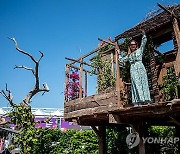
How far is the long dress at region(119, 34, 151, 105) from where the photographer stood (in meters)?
6.43

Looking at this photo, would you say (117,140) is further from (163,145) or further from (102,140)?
(102,140)

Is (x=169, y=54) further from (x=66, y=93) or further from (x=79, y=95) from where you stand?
(x=66, y=93)

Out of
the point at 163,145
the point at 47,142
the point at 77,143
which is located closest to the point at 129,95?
the point at 163,145

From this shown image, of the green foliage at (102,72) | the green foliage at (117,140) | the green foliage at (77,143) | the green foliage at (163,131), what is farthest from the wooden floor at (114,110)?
the green foliage at (77,143)

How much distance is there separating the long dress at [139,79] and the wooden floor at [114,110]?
43 centimetres

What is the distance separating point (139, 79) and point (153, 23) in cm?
217

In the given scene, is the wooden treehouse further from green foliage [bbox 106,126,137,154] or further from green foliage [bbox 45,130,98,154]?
green foliage [bbox 45,130,98,154]

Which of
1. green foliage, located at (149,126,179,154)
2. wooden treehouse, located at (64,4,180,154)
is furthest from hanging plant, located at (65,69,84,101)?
green foliage, located at (149,126,179,154)

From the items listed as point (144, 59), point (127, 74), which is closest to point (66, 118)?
point (127, 74)

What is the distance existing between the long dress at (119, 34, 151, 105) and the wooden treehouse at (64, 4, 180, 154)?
368mm

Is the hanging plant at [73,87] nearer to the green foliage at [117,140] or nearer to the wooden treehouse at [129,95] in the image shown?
the wooden treehouse at [129,95]

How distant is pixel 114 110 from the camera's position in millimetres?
6562

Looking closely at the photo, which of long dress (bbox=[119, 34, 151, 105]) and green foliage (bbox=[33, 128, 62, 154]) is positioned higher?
long dress (bbox=[119, 34, 151, 105])

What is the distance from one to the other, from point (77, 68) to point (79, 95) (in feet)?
3.98
